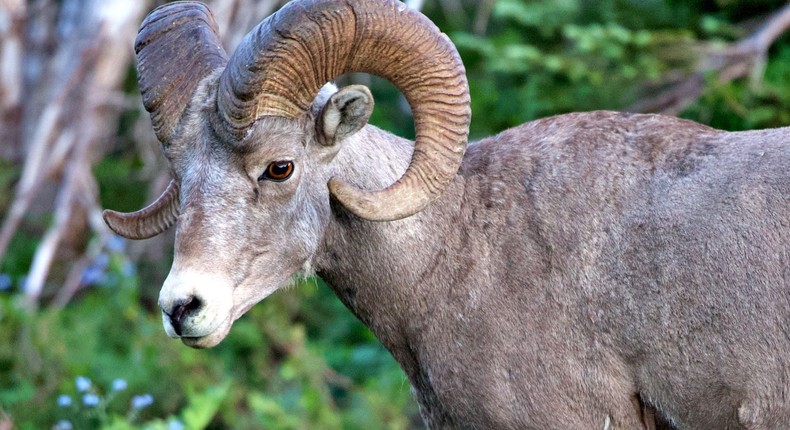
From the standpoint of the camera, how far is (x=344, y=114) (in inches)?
211

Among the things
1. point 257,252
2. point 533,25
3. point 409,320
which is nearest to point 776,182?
point 409,320

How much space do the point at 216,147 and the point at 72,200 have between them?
7.88m

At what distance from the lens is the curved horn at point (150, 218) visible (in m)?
6.03

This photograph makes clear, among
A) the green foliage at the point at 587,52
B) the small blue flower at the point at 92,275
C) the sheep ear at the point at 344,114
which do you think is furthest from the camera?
the small blue flower at the point at 92,275

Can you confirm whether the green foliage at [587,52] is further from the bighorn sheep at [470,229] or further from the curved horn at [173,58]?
the curved horn at [173,58]

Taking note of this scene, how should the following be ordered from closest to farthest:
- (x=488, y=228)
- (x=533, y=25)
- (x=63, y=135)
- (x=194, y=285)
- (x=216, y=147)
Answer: (x=194, y=285)
(x=216, y=147)
(x=488, y=228)
(x=533, y=25)
(x=63, y=135)

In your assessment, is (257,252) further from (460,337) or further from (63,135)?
(63,135)

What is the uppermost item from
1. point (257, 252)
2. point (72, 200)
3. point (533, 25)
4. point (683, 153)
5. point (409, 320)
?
point (683, 153)

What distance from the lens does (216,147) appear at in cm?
528

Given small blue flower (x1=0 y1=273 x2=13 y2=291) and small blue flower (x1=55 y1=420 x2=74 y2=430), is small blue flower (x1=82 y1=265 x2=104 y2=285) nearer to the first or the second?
small blue flower (x1=0 y1=273 x2=13 y2=291)

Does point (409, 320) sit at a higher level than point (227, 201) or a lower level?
lower

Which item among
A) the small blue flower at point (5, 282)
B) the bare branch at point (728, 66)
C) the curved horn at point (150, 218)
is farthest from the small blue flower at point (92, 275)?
the bare branch at point (728, 66)

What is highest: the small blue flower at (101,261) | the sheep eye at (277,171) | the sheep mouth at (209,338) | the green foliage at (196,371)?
the sheep eye at (277,171)

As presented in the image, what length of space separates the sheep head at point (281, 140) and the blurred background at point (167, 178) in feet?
10.7
